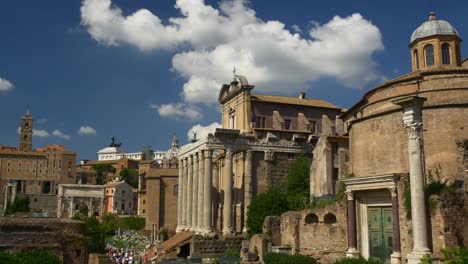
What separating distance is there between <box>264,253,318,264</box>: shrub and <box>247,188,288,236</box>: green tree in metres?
6.89

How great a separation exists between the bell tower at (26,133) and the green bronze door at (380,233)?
340 feet

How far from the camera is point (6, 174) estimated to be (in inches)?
3930

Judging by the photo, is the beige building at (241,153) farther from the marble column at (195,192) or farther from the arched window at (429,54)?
the arched window at (429,54)

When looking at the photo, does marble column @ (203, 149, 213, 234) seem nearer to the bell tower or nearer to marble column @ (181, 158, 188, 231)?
Result: marble column @ (181, 158, 188, 231)

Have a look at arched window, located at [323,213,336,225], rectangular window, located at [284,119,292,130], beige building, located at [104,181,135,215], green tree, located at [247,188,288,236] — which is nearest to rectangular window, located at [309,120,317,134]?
rectangular window, located at [284,119,292,130]

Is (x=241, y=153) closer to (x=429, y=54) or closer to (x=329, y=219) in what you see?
(x=329, y=219)

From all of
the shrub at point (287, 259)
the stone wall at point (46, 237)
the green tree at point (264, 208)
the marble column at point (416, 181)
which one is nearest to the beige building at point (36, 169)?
the green tree at point (264, 208)

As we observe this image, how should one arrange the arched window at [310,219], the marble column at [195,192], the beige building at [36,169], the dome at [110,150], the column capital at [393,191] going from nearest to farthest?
1. the column capital at [393,191]
2. the arched window at [310,219]
3. the marble column at [195,192]
4. the beige building at [36,169]
5. the dome at [110,150]

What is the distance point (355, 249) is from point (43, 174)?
3665 inches

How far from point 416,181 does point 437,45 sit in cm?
1108

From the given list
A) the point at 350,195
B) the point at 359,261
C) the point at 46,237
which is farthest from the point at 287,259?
the point at 46,237

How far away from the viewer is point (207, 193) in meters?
33.7

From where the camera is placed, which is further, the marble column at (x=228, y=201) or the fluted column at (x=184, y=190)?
the fluted column at (x=184, y=190)

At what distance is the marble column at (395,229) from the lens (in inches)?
688
